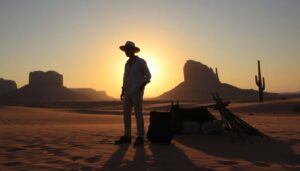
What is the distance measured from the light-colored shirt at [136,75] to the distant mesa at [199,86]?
4536 inches

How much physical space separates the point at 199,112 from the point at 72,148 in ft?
12.7

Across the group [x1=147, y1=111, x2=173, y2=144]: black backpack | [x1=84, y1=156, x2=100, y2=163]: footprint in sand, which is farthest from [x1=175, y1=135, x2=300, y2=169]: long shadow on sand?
[x1=84, y1=156, x2=100, y2=163]: footprint in sand

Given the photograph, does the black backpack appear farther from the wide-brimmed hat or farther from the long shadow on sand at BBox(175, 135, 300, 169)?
the wide-brimmed hat

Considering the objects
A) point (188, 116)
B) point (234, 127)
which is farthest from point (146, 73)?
point (188, 116)

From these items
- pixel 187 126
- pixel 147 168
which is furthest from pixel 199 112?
pixel 147 168

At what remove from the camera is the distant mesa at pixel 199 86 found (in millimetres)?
126188

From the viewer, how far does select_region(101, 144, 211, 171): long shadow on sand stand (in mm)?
5586

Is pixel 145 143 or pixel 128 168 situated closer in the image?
pixel 128 168

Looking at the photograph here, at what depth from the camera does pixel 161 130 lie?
816 centimetres

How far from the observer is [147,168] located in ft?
18.1

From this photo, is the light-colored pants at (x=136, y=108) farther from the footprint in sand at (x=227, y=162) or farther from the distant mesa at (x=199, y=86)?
the distant mesa at (x=199, y=86)

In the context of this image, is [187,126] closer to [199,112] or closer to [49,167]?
[199,112]

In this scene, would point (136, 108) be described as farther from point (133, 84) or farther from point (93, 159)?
point (93, 159)

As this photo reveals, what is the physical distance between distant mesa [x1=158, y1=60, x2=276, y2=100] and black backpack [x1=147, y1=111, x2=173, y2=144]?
378 feet
